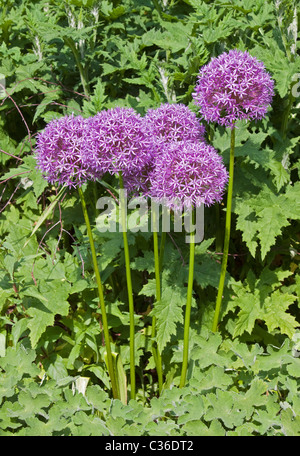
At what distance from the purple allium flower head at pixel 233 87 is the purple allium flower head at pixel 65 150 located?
0.61m

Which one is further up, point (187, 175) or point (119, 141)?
point (119, 141)

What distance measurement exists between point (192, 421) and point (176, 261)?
103 centimetres

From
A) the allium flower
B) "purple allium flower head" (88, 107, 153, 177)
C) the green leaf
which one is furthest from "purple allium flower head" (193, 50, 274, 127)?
the green leaf

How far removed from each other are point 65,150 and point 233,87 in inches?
33.1

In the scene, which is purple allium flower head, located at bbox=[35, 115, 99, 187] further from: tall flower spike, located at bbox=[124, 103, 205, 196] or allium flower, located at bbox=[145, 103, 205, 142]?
allium flower, located at bbox=[145, 103, 205, 142]

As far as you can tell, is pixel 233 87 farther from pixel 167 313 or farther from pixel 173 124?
pixel 167 313

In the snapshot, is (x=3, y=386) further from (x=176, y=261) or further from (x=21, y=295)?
(x=176, y=261)

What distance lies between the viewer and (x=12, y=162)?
4.43 m

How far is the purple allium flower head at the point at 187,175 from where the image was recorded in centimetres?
250

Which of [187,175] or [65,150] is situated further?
[65,150]

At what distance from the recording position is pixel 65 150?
261 cm

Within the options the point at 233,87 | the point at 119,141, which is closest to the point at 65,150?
the point at 119,141

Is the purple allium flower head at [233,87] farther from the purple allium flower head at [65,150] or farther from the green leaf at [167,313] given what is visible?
the green leaf at [167,313]

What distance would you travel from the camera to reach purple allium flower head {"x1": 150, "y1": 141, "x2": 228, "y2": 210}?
2500 mm
